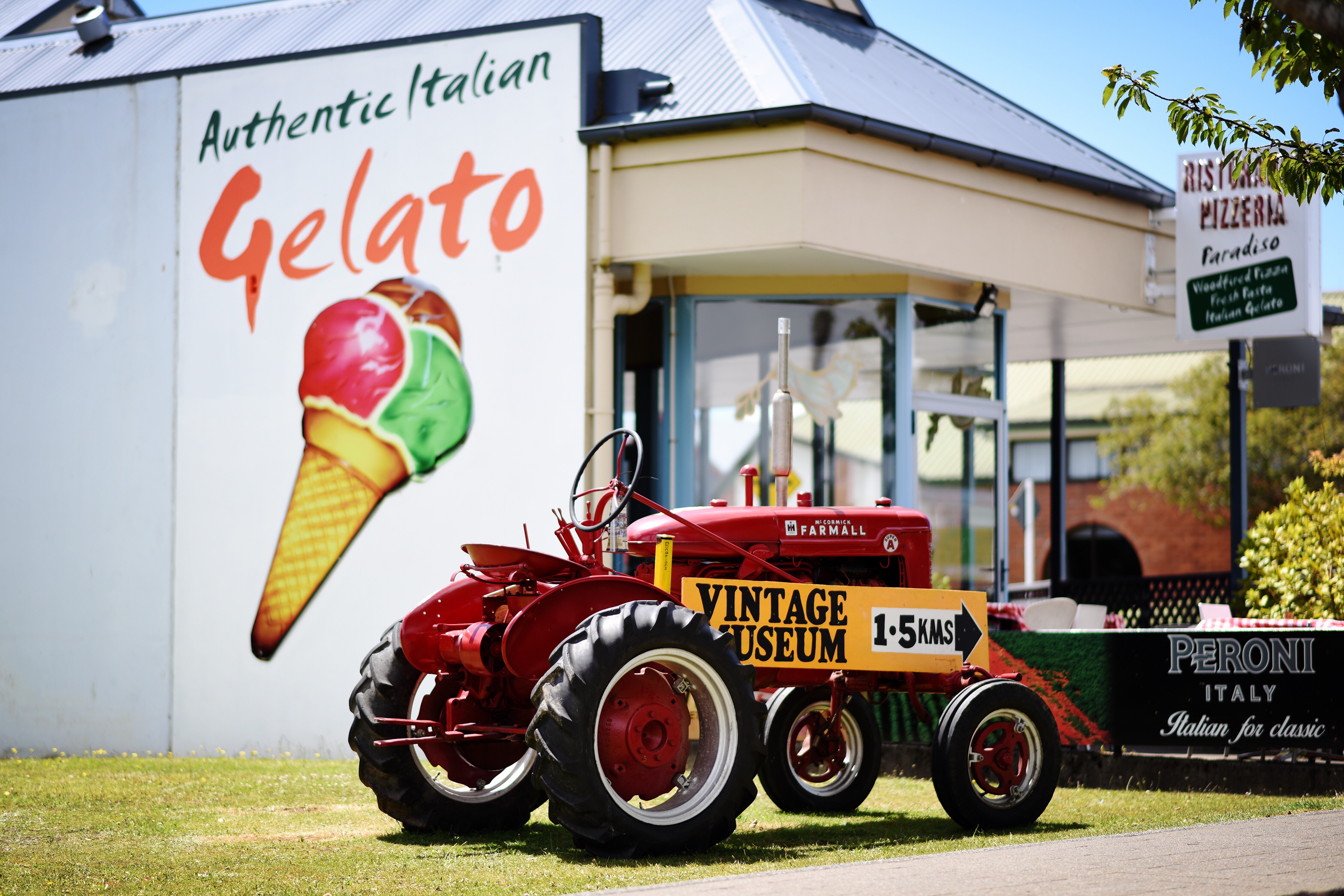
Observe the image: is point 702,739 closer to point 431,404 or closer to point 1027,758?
point 1027,758

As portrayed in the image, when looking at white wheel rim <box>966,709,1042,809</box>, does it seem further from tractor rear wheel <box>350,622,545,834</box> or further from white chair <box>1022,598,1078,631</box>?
white chair <box>1022,598,1078,631</box>

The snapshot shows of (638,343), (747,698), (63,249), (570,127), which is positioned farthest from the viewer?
(63,249)

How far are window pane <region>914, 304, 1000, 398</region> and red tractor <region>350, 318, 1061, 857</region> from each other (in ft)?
17.3

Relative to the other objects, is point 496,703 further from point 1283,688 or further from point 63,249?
point 63,249

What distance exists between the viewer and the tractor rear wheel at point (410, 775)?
7.00m

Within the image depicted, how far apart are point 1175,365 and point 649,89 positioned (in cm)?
2834

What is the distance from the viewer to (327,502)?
1257 centimetres

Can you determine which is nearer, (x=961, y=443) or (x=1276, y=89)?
(x=1276, y=89)

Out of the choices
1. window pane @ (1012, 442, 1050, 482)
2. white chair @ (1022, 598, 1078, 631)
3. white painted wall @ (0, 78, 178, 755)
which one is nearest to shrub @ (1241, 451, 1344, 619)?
white chair @ (1022, 598, 1078, 631)

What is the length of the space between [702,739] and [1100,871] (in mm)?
1697

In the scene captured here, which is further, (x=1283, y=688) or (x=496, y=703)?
(x=1283, y=688)

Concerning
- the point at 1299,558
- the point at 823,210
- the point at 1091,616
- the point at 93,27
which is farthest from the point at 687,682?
the point at 93,27

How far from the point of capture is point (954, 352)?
13273 millimetres

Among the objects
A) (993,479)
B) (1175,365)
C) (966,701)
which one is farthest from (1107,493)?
(966,701)
